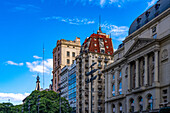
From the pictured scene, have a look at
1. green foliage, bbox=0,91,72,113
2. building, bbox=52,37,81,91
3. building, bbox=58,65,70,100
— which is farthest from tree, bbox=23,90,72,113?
building, bbox=52,37,81,91

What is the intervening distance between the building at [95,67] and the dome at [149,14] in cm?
3280

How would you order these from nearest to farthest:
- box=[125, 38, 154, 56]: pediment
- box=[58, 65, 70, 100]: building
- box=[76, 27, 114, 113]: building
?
box=[125, 38, 154, 56]: pediment, box=[76, 27, 114, 113]: building, box=[58, 65, 70, 100]: building

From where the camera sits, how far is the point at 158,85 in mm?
61438

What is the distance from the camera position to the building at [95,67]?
10562cm

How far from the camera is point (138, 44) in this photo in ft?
226

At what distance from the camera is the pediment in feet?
215

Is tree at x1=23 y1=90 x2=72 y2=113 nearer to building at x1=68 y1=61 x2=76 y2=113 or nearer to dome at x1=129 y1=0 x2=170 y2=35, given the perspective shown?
building at x1=68 y1=61 x2=76 y2=113

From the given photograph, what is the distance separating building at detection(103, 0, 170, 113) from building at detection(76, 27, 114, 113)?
22.1m

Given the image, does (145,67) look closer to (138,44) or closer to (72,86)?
(138,44)

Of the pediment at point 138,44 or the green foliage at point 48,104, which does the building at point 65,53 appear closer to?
the green foliage at point 48,104

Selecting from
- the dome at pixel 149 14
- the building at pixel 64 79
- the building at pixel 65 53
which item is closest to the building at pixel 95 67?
the building at pixel 64 79

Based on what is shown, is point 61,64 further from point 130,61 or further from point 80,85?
point 130,61

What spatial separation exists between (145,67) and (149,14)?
14246mm

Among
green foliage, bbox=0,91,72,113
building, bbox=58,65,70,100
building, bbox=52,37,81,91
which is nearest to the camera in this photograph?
green foliage, bbox=0,91,72,113
